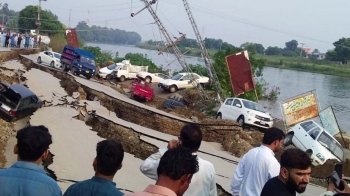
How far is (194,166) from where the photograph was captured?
3078 mm

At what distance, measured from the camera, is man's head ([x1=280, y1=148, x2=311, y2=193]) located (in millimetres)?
3621

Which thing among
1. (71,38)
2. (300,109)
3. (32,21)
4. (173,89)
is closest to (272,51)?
(32,21)

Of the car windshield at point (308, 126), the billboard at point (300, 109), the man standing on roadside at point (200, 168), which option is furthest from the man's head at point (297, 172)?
the billboard at point (300, 109)

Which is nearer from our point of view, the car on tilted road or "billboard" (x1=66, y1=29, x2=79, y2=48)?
the car on tilted road

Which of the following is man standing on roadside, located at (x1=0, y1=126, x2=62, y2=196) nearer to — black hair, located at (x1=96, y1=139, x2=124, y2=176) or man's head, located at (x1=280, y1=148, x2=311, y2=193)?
black hair, located at (x1=96, y1=139, x2=124, y2=176)

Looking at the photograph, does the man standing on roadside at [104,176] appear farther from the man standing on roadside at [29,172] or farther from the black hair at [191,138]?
the black hair at [191,138]

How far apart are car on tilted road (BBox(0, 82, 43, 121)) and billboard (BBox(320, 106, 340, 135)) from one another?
1311cm

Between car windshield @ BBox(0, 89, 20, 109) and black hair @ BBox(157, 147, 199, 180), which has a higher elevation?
black hair @ BBox(157, 147, 199, 180)

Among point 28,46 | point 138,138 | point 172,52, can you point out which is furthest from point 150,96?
point 28,46

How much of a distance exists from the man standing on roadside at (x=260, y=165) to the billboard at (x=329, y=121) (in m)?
17.3

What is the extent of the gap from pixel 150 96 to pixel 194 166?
24.7m

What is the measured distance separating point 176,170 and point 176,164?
0.04 metres

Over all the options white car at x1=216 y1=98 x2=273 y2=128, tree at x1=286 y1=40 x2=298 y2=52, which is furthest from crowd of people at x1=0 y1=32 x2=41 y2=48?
tree at x1=286 y1=40 x2=298 y2=52

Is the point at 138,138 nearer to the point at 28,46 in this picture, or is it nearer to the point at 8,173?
the point at 8,173
